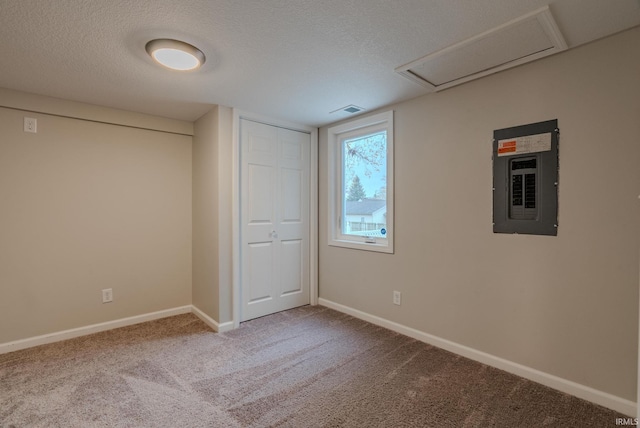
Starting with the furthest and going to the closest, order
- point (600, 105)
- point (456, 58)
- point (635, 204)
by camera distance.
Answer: point (456, 58) → point (600, 105) → point (635, 204)

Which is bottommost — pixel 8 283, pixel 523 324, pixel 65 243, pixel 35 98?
pixel 523 324

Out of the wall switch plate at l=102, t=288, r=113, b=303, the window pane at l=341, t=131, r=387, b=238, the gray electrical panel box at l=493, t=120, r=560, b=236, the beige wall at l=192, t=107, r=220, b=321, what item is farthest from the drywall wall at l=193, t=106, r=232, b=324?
the gray electrical panel box at l=493, t=120, r=560, b=236

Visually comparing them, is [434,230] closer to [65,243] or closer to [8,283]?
[65,243]

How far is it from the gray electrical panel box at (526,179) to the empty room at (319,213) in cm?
1

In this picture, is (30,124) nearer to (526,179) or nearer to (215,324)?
(215,324)

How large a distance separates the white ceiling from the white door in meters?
0.80

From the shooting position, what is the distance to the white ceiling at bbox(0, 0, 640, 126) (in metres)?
1.53

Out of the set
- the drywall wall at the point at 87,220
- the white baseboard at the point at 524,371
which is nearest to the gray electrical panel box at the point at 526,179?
the white baseboard at the point at 524,371

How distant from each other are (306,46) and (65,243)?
2770 millimetres

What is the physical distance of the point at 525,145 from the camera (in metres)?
2.08

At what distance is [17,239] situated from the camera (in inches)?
101

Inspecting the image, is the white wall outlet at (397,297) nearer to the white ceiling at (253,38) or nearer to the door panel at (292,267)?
the door panel at (292,267)

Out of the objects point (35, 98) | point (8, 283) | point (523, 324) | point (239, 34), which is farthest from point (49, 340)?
point (523, 324)

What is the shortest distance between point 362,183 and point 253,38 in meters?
1.92
